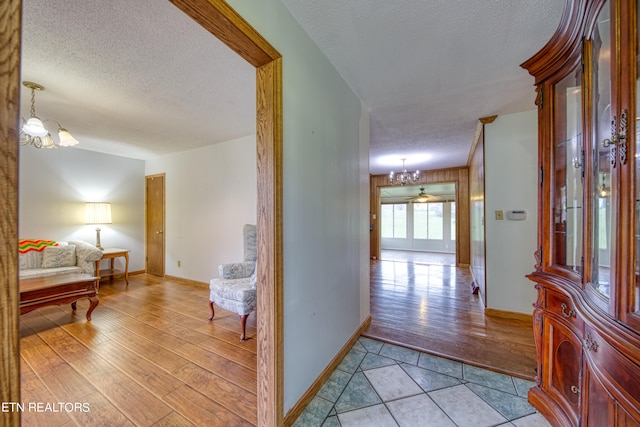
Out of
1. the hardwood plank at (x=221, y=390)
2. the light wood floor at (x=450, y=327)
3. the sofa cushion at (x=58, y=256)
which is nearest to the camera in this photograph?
the hardwood plank at (x=221, y=390)

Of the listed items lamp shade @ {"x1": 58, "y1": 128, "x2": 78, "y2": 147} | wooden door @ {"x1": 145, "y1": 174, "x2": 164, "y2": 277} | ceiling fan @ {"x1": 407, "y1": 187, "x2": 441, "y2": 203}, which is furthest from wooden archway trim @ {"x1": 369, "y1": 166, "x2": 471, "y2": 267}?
lamp shade @ {"x1": 58, "y1": 128, "x2": 78, "y2": 147}

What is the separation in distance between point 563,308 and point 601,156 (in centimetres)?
80

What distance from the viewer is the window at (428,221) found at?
31.8ft

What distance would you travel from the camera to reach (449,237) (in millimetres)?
9414

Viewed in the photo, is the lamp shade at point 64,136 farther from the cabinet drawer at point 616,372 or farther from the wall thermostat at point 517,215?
the wall thermostat at point 517,215

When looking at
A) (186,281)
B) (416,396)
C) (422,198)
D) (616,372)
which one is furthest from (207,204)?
(422,198)

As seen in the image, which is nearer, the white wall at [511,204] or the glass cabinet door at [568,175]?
the glass cabinet door at [568,175]

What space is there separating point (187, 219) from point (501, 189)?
489 cm

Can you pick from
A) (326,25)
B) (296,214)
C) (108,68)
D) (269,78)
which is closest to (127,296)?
(108,68)

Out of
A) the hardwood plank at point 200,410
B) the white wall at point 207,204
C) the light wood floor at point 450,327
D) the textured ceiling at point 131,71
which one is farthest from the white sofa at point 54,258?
the light wood floor at point 450,327

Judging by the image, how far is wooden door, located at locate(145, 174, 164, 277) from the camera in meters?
4.91

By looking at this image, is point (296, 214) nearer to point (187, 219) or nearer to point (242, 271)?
point (242, 271)

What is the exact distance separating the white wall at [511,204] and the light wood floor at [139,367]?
2.94 metres

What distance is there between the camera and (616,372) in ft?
2.80
